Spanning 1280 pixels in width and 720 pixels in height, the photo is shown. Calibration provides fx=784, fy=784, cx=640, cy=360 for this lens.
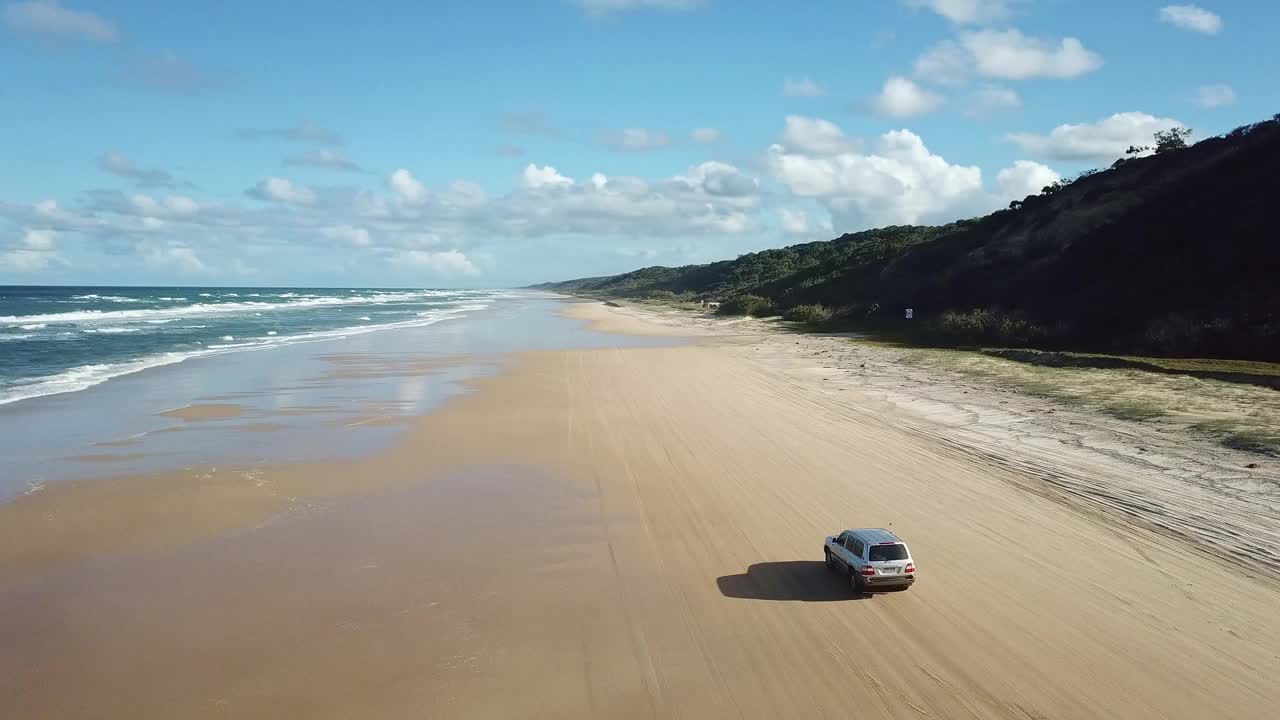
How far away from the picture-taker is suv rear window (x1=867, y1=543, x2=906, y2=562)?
1072 cm

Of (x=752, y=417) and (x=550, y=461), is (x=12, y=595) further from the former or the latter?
(x=752, y=417)

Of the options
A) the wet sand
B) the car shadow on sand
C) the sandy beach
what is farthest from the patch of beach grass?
the wet sand

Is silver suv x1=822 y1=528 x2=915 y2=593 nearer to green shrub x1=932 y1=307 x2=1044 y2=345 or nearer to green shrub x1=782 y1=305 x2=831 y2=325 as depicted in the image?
green shrub x1=932 y1=307 x2=1044 y2=345

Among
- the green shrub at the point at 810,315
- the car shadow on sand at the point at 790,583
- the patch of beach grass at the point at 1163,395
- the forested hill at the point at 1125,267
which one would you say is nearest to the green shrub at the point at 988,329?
the forested hill at the point at 1125,267

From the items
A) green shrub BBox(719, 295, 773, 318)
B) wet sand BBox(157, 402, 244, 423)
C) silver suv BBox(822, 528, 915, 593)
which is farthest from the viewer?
green shrub BBox(719, 295, 773, 318)

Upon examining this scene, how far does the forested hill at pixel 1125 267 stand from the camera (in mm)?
33531

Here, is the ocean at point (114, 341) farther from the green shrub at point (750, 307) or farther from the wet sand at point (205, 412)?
the green shrub at point (750, 307)

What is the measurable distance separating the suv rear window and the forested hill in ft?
87.0

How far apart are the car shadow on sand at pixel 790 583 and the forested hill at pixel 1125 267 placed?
2658 cm

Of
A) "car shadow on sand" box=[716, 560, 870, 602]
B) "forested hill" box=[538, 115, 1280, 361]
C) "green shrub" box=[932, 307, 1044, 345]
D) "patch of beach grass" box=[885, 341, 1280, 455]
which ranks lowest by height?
"car shadow on sand" box=[716, 560, 870, 602]

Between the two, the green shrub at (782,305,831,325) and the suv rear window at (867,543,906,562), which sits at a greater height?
the green shrub at (782,305,831,325)

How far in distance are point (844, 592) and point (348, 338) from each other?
4704 centimetres

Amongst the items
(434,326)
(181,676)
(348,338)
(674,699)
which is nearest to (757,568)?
(674,699)

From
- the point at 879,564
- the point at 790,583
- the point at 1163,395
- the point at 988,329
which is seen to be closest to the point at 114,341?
the point at 790,583
